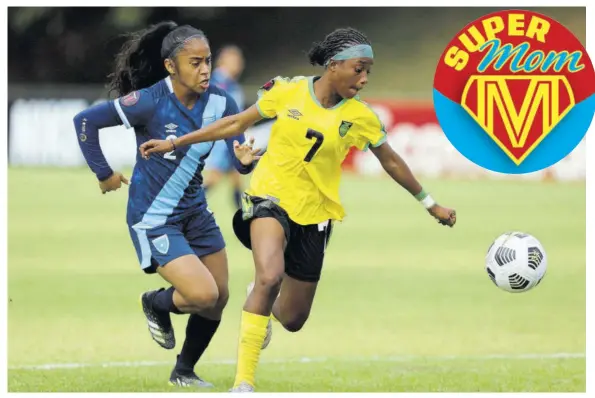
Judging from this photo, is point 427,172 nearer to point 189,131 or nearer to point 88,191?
point 88,191

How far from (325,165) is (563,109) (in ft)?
12.6

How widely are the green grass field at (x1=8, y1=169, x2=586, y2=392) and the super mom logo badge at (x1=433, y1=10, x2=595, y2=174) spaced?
5.52 feet

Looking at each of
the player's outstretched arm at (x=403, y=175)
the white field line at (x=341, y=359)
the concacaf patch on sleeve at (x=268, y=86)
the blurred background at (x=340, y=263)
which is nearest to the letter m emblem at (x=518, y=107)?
the blurred background at (x=340, y=263)

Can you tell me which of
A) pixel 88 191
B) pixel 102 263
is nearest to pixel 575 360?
pixel 102 263

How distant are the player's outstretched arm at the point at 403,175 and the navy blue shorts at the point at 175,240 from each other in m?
1.14

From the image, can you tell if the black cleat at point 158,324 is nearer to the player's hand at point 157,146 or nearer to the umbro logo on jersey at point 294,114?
the player's hand at point 157,146

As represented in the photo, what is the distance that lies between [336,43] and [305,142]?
61cm

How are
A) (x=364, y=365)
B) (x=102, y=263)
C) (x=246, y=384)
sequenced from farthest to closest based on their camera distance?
(x=102, y=263) → (x=364, y=365) → (x=246, y=384)

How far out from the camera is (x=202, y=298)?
705cm

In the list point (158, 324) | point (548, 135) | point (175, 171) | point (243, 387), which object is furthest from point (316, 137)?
point (548, 135)

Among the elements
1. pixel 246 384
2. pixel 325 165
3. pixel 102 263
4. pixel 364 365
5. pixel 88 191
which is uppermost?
pixel 325 165

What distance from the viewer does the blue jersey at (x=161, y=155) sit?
7.11 metres

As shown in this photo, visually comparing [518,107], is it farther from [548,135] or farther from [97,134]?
[97,134]

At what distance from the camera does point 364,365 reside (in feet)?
27.8
